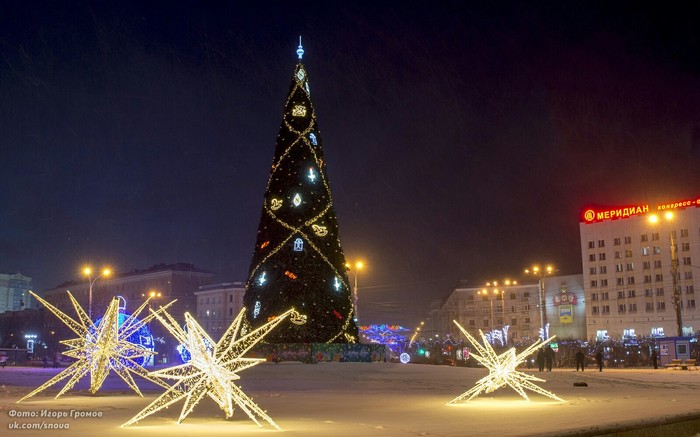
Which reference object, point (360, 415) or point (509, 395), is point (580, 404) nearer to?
point (509, 395)

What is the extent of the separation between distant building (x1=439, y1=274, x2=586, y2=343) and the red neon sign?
13134 millimetres

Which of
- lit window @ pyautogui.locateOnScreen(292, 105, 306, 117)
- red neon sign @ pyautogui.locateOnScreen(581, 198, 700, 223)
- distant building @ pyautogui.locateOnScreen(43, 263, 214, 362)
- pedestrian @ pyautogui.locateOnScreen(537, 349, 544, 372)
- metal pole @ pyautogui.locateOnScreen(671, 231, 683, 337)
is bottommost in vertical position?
pedestrian @ pyautogui.locateOnScreen(537, 349, 544, 372)

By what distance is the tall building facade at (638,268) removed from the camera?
88438 millimetres

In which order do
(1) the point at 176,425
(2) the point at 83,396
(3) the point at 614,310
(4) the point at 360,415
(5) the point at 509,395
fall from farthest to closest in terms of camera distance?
(3) the point at 614,310 < (5) the point at 509,395 < (2) the point at 83,396 < (4) the point at 360,415 < (1) the point at 176,425

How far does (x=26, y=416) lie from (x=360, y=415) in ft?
18.4

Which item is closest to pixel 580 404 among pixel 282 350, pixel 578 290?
pixel 282 350

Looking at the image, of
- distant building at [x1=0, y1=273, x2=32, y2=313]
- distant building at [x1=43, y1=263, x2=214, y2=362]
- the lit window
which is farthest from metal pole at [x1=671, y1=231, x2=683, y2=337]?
distant building at [x1=0, y1=273, x2=32, y2=313]

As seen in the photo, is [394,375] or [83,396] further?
[394,375]

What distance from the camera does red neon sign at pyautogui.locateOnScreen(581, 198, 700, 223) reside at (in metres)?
90.2

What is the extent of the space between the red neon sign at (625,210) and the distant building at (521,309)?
13.1 meters

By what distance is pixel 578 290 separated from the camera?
108 m

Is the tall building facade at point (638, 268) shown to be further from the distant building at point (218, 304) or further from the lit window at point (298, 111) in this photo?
the lit window at point (298, 111)

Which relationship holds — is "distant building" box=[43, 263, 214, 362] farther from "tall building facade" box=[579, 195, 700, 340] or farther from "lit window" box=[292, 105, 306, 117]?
"lit window" box=[292, 105, 306, 117]

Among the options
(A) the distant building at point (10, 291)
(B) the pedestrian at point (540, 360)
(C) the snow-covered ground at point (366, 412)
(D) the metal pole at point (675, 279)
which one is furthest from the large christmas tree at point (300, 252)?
(A) the distant building at point (10, 291)
